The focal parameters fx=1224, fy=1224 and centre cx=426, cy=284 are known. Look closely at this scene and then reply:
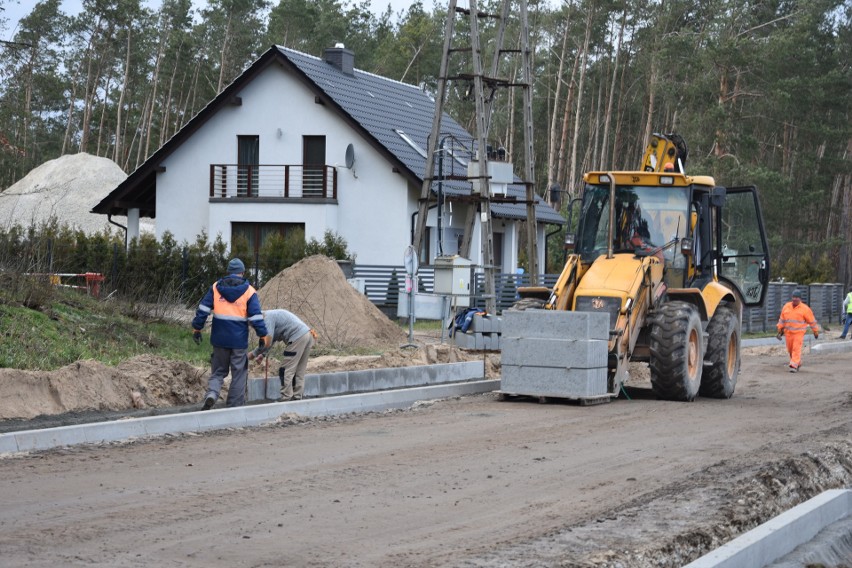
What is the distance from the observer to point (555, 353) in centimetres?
1628

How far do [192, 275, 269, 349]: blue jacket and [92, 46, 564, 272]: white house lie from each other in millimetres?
21240

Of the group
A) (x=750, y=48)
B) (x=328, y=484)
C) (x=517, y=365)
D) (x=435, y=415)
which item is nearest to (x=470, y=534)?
(x=328, y=484)

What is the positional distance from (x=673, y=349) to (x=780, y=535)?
8646 mm

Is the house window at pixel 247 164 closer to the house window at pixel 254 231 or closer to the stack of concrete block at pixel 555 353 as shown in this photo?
the house window at pixel 254 231

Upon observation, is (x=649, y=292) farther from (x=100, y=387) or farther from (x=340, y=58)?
(x=340, y=58)

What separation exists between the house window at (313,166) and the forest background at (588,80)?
17.4 metres

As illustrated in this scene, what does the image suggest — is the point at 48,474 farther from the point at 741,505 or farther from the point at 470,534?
the point at 741,505

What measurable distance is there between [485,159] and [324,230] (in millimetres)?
11251

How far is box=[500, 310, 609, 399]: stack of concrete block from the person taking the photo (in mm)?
16016

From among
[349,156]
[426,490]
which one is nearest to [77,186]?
[349,156]

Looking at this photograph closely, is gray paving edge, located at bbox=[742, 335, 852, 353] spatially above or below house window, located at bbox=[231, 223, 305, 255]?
below

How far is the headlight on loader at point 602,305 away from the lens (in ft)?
54.5

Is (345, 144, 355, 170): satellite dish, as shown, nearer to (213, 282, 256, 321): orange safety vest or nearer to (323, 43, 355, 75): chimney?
(323, 43, 355, 75): chimney

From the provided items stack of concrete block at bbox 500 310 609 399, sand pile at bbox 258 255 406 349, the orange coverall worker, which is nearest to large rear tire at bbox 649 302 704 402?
stack of concrete block at bbox 500 310 609 399
